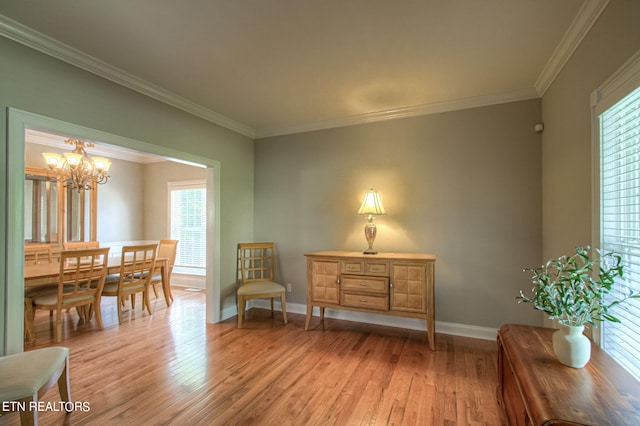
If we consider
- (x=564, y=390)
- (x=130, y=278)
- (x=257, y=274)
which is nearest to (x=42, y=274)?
(x=130, y=278)

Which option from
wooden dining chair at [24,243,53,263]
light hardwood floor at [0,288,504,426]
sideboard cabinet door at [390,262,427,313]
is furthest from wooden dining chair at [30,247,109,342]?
sideboard cabinet door at [390,262,427,313]

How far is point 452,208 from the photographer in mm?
3418

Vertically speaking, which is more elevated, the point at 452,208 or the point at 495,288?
the point at 452,208

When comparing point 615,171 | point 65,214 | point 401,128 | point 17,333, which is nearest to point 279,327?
point 17,333

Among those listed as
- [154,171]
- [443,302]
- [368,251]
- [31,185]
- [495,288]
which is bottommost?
[443,302]

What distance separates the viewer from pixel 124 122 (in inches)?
111

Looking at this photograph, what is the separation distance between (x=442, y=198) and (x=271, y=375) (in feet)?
8.42

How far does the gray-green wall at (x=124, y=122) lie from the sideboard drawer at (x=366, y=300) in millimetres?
1674

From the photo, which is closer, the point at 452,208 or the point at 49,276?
the point at 49,276

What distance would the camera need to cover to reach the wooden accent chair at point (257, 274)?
3.70 meters

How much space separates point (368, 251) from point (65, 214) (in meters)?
5.08

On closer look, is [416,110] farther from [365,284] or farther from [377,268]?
[365,284]

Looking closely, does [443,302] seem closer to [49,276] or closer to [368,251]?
[368,251]

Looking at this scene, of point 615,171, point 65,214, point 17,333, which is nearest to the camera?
point 615,171
